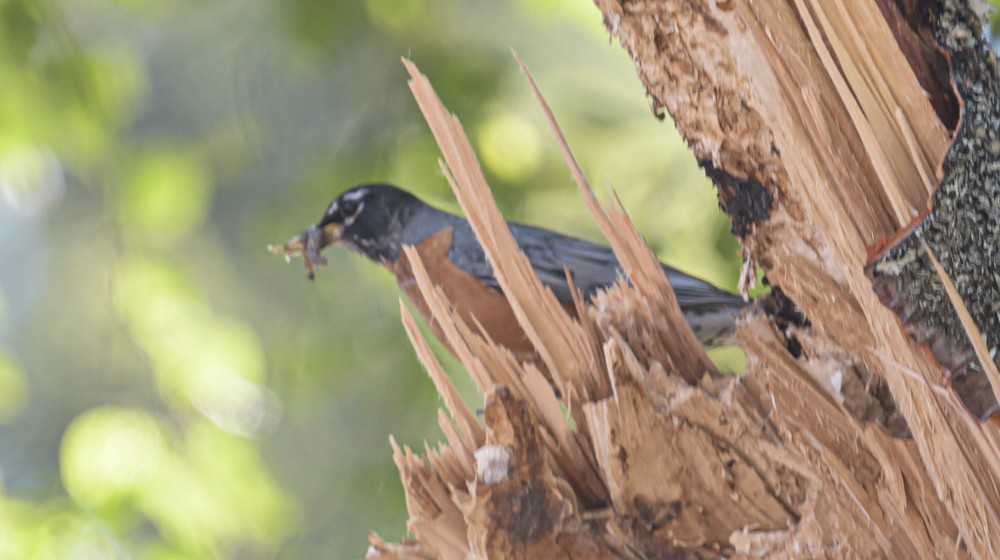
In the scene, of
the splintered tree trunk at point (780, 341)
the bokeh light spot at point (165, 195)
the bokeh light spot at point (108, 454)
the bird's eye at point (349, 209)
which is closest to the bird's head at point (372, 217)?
the bird's eye at point (349, 209)

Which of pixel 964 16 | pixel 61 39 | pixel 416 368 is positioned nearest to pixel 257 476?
pixel 416 368

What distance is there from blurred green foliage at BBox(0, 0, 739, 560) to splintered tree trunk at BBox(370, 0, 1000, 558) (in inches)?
26.5

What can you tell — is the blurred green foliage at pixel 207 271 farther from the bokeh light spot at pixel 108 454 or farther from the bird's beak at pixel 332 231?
the bird's beak at pixel 332 231

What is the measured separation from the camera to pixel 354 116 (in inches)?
41.8

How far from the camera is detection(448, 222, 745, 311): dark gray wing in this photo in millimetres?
703

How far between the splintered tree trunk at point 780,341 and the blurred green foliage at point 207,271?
2.21 feet

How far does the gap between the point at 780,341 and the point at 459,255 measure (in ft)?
1.78

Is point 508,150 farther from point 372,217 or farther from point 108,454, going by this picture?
point 108,454

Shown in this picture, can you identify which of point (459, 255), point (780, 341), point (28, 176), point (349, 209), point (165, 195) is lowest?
point (780, 341)

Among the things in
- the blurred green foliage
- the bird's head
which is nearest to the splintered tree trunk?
the bird's head

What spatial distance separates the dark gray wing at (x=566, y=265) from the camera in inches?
27.7

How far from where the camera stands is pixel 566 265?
80cm

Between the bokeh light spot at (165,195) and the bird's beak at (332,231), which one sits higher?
the bokeh light spot at (165,195)

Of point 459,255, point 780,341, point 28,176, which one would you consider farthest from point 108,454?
point 780,341
